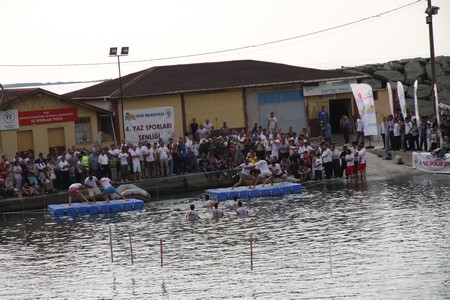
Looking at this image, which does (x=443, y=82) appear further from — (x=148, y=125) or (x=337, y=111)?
(x=148, y=125)

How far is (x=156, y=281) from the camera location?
1057 inches

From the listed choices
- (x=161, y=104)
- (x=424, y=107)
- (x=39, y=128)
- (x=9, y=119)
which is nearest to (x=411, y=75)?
(x=424, y=107)

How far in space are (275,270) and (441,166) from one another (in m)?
19.9

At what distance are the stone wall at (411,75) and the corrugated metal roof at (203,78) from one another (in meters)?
10.3

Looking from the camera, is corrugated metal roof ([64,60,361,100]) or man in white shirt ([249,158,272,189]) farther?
corrugated metal roof ([64,60,361,100])

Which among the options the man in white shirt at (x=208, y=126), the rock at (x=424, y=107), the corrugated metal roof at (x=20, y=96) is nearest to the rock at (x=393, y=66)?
the rock at (x=424, y=107)

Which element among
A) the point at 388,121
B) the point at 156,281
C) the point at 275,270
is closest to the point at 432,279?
the point at 275,270

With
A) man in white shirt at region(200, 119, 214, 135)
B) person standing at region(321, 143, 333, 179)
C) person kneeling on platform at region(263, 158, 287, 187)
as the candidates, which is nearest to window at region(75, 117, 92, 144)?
man in white shirt at region(200, 119, 214, 135)

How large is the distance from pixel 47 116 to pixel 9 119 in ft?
6.40

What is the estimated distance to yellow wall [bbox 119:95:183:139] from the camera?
51.7 m

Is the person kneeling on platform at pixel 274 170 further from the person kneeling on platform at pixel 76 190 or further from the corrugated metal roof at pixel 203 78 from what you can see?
the corrugated metal roof at pixel 203 78

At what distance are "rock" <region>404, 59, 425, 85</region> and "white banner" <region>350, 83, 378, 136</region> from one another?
22402mm

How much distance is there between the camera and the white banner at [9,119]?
4725 cm

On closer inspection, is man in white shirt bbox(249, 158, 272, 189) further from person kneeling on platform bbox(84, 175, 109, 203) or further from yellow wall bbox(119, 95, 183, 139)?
yellow wall bbox(119, 95, 183, 139)
